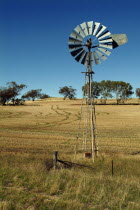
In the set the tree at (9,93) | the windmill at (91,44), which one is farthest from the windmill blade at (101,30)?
the tree at (9,93)

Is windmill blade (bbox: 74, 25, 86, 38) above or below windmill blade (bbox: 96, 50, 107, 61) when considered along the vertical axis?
above

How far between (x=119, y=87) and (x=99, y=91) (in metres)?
11.6

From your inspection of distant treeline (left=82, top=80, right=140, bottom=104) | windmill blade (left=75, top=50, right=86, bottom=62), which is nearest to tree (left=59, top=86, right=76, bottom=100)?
distant treeline (left=82, top=80, right=140, bottom=104)

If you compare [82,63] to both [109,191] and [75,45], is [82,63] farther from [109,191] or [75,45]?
[109,191]

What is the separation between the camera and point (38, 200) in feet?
22.4

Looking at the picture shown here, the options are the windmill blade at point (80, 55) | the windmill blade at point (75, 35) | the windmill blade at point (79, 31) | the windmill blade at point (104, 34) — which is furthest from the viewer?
the windmill blade at point (80, 55)

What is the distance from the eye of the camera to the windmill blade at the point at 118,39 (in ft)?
50.9

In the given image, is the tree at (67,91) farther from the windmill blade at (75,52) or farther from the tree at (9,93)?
the windmill blade at (75,52)

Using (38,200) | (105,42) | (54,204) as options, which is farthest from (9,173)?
(105,42)

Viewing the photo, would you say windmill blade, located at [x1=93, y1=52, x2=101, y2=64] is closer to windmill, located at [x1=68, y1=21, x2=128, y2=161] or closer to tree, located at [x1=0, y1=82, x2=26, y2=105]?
windmill, located at [x1=68, y1=21, x2=128, y2=161]

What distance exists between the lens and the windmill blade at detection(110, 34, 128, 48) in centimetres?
1551

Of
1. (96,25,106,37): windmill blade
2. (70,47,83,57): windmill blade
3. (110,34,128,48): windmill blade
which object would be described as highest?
(96,25,106,37): windmill blade

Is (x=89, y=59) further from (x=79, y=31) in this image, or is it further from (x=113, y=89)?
(x=113, y=89)

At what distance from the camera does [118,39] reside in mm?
15609
